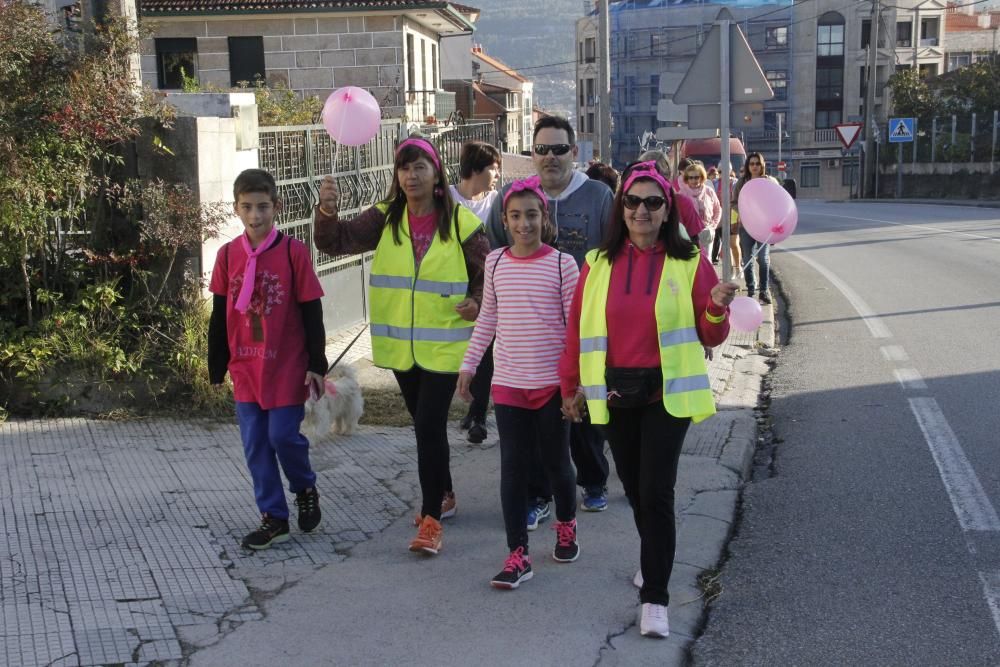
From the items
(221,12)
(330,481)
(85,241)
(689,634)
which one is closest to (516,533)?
(689,634)

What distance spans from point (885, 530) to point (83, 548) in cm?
375

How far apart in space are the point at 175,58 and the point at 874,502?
23.1m

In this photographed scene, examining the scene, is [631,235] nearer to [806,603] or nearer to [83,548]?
[806,603]

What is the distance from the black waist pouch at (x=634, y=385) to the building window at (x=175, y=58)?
23455 millimetres

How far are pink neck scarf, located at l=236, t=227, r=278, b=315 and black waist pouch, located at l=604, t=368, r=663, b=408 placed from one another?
172 centimetres

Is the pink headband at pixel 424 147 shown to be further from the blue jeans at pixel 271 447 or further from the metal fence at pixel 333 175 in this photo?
the metal fence at pixel 333 175

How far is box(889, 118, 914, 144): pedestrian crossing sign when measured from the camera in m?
44.8

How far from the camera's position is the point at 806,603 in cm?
472

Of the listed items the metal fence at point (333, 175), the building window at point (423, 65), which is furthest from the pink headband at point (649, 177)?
the building window at point (423, 65)

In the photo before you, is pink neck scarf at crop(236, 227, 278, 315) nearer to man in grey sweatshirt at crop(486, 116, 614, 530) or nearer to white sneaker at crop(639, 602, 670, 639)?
man in grey sweatshirt at crop(486, 116, 614, 530)

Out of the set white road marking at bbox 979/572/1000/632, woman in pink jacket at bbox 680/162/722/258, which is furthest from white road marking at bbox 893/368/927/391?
white road marking at bbox 979/572/1000/632

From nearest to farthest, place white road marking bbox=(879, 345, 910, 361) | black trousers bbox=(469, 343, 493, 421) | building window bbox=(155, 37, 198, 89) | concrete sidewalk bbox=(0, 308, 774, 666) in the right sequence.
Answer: concrete sidewalk bbox=(0, 308, 774, 666) < black trousers bbox=(469, 343, 493, 421) < white road marking bbox=(879, 345, 910, 361) < building window bbox=(155, 37, 198, 89)

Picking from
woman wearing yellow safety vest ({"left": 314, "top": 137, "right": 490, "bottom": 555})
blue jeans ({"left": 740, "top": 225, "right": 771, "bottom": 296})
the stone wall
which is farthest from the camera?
the stone wall

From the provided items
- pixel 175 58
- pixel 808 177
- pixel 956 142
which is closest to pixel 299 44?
pixel 175 58
